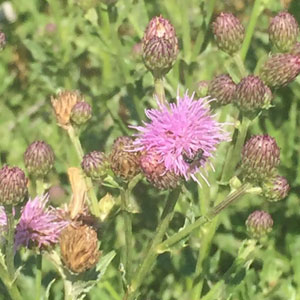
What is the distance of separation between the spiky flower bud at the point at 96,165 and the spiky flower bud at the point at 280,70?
2.28ft

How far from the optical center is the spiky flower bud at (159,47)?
2463 mm

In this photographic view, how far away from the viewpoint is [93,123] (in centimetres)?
385

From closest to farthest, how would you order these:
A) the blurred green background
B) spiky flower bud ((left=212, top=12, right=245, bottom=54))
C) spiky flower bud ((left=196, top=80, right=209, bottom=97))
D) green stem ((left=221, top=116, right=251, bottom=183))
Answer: green stem ((left=221, top=116, right=251, bottom=183))
spiky flower bud ((left=212, top=12, right=245, bottom=54))
spiky flower bud ((left=196, top=80, right=209, bottom=97))
the blurred green background

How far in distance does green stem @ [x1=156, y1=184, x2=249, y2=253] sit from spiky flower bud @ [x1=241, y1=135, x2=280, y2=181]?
5 centimetres

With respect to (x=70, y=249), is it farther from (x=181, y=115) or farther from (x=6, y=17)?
(x=6, y=17)

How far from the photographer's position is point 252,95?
8.09ft

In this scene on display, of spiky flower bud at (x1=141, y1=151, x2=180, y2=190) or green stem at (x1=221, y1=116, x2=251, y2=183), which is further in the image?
green stem at (x1=221, y1=116, x2=251, y2=183)

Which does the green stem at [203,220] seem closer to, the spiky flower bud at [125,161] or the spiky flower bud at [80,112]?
the spiky flower bud at [125,161]

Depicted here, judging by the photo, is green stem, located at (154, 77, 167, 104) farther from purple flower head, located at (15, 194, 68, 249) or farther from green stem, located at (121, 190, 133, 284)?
purple flower head, located at (15, 194, 68, 249)

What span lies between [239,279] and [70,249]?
84cm

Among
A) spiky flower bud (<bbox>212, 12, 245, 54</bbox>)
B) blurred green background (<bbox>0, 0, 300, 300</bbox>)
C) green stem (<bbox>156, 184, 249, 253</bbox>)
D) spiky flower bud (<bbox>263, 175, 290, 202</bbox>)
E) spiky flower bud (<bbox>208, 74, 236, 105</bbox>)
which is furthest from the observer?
blurred green background (<bbox>0, 0, 300, 300</bbox>)

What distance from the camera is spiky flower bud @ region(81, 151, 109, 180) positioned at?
2475 millimetres

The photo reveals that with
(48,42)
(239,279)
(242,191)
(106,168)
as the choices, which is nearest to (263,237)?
(239,279)

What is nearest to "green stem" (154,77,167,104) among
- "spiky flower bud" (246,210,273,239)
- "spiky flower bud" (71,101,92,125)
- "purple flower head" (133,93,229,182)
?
"purple flower head" (133,93,229,182)
